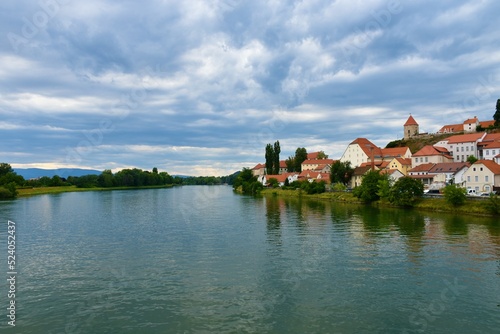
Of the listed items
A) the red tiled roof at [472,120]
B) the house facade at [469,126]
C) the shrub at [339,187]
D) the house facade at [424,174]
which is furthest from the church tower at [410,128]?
the shrub at [339,187]

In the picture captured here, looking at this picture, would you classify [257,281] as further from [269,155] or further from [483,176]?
[269,155]

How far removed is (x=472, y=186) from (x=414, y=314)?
49285mm

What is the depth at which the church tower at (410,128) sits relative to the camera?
118 m

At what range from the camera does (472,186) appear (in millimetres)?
55719

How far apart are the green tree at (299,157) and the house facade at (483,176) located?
82.3m

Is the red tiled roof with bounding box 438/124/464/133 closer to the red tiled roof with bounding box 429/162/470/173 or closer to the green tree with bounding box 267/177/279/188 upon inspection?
the red tiled roof with bounding box 429/162/470/173

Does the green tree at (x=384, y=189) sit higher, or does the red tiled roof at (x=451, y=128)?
the red tiled roof at (x=451, y=128)

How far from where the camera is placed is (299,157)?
138500 millimetres

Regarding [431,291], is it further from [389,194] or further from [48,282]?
[389,194]

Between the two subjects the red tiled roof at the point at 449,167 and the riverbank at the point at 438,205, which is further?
the red tiled roof at the point at 449,167

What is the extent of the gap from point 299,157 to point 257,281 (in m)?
122

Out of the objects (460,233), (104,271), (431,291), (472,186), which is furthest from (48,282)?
(472,186)

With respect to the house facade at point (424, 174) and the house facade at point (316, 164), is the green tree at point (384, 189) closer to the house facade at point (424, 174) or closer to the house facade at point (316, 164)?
the house facade at point (424, 174)

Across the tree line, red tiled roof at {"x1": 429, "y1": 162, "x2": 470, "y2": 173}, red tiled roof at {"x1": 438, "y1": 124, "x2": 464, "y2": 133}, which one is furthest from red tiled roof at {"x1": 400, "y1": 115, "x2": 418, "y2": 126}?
the tree line
